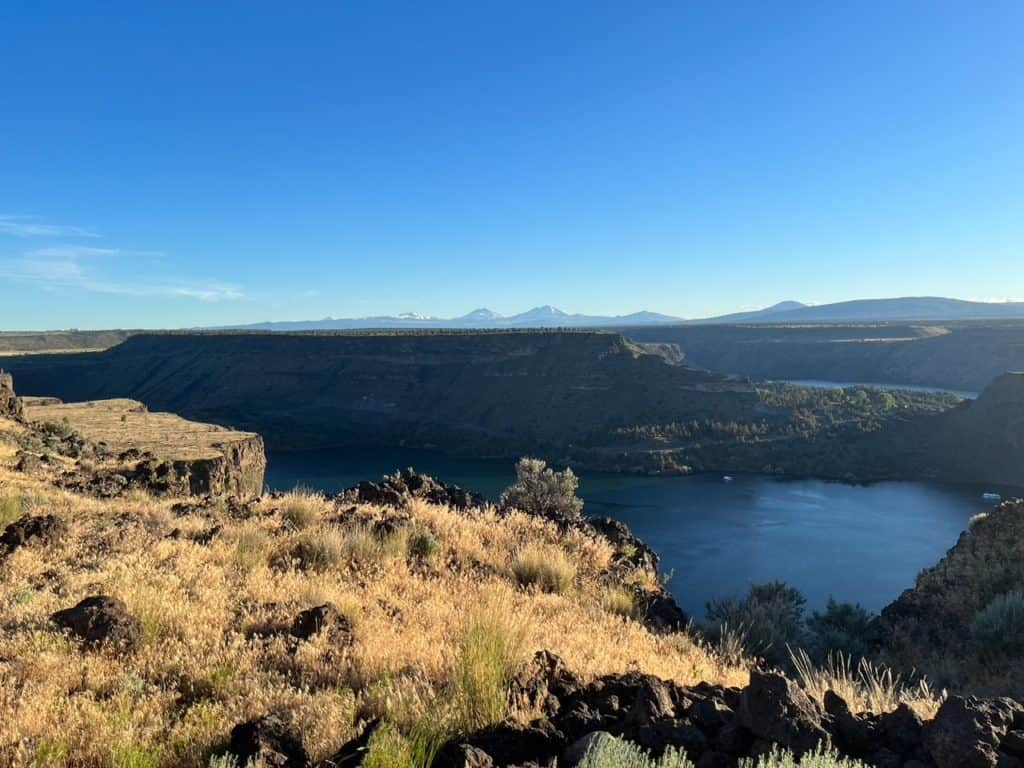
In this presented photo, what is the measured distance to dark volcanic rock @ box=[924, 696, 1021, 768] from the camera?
112 inches

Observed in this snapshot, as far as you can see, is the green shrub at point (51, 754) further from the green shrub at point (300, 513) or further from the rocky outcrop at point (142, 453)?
the rocky outcrop at point (142, 453)

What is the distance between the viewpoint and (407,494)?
36.2 feet

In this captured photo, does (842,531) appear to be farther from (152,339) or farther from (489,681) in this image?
(152,339)

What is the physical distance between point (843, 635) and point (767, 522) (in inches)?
1376

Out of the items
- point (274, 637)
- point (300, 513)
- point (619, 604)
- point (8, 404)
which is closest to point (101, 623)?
point (274, 637)

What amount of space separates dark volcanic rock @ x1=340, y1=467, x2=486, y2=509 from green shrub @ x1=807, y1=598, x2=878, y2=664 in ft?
18.0

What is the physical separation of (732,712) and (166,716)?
287 centimetres

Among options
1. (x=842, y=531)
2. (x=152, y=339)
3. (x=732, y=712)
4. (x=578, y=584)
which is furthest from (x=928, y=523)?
→ (x=152, y=339)

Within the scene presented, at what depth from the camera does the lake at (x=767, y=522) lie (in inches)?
1217

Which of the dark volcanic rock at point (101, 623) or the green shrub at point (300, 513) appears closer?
the dark volcanic rock at point (101, 623)

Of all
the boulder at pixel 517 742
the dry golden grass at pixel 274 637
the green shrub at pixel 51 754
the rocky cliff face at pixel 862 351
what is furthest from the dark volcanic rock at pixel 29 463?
the rocky cliff face at pixel 862 351

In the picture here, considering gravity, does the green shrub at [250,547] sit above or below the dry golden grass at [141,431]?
above

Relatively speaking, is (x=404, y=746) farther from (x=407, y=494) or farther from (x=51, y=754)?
(x=407, y=494)

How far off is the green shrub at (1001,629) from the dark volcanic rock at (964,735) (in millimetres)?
5188
